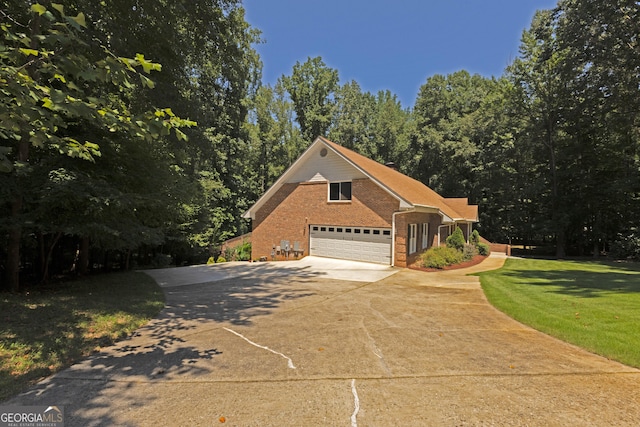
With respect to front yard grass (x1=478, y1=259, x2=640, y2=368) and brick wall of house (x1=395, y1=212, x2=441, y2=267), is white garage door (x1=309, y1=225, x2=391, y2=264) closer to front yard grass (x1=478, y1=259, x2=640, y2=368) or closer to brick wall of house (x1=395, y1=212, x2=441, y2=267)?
brick wall of house (x1=395, y1=212, x2=441, y2=267)

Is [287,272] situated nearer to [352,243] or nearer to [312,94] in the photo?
[352,243]

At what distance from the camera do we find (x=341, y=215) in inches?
696

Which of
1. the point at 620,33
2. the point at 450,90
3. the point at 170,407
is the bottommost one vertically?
the point at 170,407

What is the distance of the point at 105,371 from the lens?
14.1ft

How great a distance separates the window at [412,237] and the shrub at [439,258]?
2.10ft

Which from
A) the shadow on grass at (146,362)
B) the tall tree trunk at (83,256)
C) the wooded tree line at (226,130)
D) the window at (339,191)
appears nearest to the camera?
the shadow on grass at (146,362)

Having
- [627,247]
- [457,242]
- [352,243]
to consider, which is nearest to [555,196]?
[627,247]

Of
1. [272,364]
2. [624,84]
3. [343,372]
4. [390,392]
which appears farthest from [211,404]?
[624,84]

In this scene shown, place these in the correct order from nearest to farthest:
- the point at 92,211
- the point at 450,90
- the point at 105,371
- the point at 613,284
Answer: the point at 105,371
the point at 92,211
the point at 613,284
the point at 450,90

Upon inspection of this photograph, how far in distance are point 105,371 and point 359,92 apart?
4484 cm

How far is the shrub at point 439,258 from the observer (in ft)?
52.5

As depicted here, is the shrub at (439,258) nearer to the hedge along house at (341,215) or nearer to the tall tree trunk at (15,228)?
the hedge along house at (341,215)

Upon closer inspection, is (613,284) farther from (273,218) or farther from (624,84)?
(624,84)

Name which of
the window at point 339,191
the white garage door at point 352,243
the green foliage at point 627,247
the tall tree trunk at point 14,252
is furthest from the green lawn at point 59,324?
the green foliage at point 627,247
